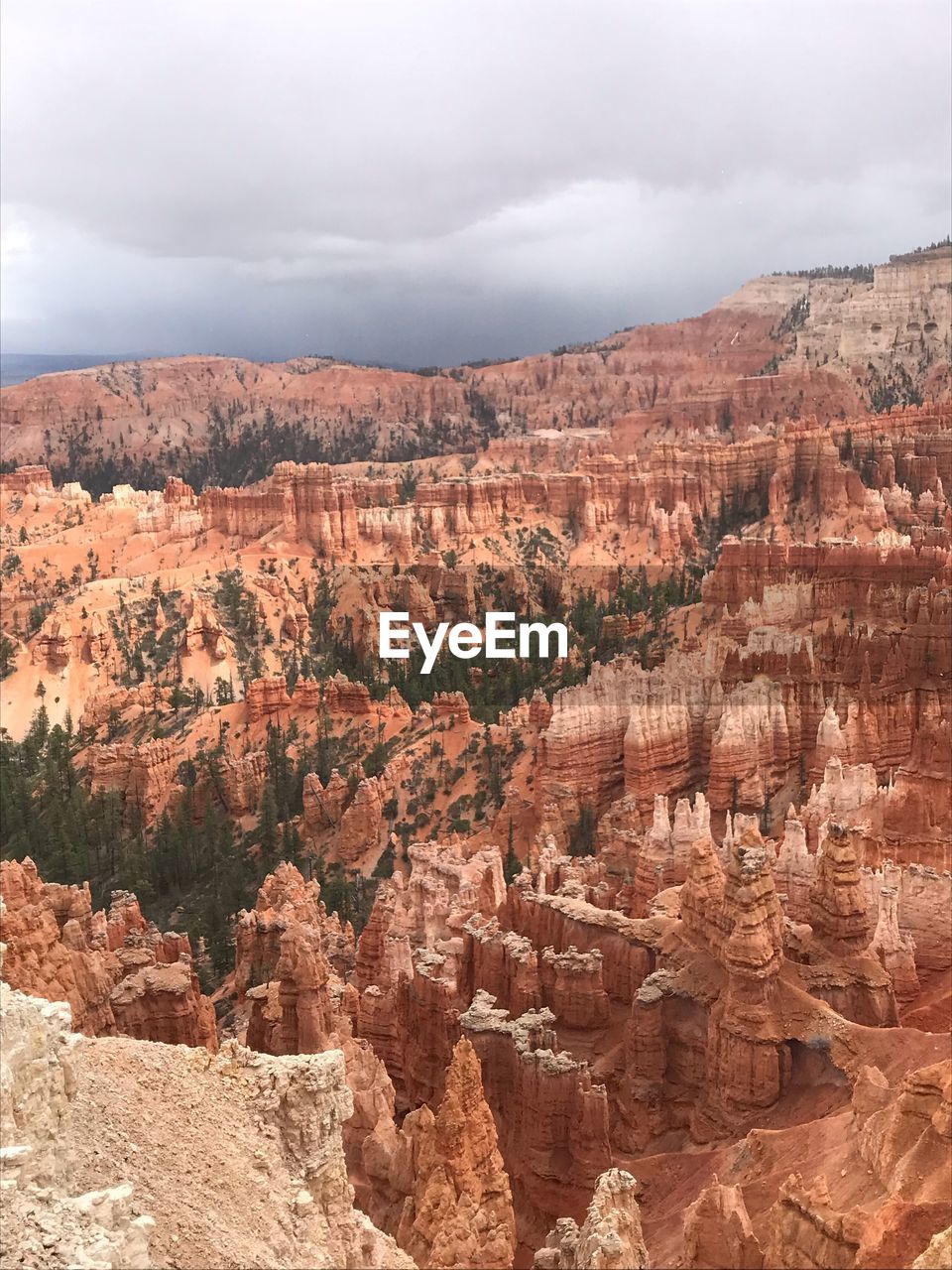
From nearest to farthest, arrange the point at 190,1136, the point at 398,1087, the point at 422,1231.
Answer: the point at 190,1136
the point at 422,1231
the point at 398,1087

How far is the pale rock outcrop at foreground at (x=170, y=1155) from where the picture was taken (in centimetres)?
739

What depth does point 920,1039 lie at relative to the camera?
53.5 feet

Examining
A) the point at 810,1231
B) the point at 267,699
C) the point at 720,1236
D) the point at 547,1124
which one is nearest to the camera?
the point at 810,1231

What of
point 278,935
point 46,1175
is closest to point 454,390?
point 278,935

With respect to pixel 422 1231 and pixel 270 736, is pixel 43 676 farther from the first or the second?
pixel 422 1231

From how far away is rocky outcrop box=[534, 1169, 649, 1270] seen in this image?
10.3 meters

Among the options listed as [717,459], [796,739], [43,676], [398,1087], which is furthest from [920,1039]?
[717,459]

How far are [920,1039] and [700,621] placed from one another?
120ft

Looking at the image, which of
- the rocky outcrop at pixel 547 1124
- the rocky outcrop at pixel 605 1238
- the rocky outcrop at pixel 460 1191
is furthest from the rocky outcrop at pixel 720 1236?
the rocky outcrop at pixel 547 1124

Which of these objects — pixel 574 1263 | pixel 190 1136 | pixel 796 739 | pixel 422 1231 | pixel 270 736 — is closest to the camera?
pixel 190 1136

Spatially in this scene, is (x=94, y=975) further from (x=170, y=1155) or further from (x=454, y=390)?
(x=454, y=390)

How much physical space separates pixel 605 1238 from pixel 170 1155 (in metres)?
4.11

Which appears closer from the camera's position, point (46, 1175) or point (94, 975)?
point (46, 1175)

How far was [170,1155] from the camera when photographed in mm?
8539
